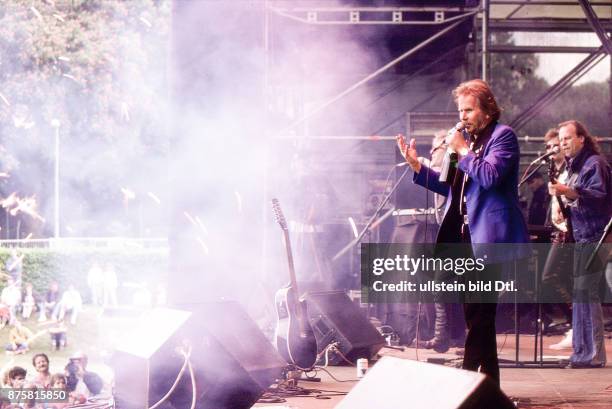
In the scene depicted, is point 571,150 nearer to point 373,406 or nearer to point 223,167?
point 223,167

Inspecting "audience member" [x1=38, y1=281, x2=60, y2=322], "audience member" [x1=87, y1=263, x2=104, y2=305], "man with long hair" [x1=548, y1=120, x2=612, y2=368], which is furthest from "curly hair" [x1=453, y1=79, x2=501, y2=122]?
"audience member" [x1=87, y1=263, x2=104, y2=305]

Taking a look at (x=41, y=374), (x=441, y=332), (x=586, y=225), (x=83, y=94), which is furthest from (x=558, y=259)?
(x=83, y=94)

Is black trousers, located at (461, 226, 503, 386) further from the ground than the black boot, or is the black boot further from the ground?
black trousers, located at (461, 226, 503, 386)

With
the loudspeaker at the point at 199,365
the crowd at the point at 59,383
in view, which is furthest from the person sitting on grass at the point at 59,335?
the loudspeaker at the point at 199,365

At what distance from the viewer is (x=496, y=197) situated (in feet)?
10.8

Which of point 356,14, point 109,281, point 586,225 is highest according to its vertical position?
point 356,14

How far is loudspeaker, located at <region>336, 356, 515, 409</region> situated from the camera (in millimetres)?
2018

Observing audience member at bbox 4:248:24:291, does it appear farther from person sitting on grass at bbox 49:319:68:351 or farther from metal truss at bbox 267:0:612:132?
metal truss at bbox 267:0:612:132

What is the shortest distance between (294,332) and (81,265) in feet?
14.0

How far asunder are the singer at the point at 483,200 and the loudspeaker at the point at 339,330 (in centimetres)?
198

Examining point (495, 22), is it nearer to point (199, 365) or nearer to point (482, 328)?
point (482, 328)

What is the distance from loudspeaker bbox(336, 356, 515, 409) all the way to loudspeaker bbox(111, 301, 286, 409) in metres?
1.03

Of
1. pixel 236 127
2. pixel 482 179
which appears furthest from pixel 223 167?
pixel 482 179

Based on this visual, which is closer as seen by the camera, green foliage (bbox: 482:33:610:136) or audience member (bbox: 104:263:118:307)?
audience member (bbox: 104:263:118:307)
